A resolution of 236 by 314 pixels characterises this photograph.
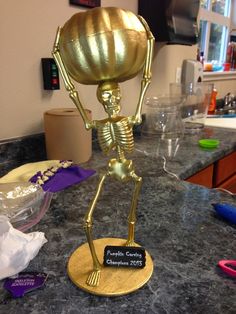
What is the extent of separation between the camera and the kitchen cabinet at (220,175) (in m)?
1.09

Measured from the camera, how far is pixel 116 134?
423 millimetres

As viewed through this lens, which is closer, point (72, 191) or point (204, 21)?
point (72, 191)

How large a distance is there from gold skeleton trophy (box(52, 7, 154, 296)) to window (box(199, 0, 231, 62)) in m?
2.10

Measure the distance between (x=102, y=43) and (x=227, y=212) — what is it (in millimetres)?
435

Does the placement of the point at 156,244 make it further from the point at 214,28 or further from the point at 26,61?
the point at 214,28

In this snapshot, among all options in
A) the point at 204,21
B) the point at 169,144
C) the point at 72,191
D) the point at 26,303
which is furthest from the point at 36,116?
the point at 204,21

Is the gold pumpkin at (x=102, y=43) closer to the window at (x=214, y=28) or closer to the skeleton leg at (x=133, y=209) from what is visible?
the skeleton leg at (x=133, y=209)

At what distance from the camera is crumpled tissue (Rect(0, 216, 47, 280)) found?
434 millimetres

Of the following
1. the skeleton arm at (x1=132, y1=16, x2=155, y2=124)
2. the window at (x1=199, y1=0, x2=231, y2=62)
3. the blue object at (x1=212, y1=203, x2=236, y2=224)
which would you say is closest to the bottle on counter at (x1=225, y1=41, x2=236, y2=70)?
the window at (x1=199, y1=0, x2=231, y2=62)

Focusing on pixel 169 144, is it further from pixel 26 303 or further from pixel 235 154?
pixel 26 303

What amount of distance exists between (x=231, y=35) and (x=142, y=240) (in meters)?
2.75

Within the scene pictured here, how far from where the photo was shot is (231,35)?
8.86 ft

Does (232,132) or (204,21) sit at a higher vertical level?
(204,21)

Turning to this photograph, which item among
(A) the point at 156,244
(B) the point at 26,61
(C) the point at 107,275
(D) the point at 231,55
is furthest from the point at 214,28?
(C) the point at 107,275
